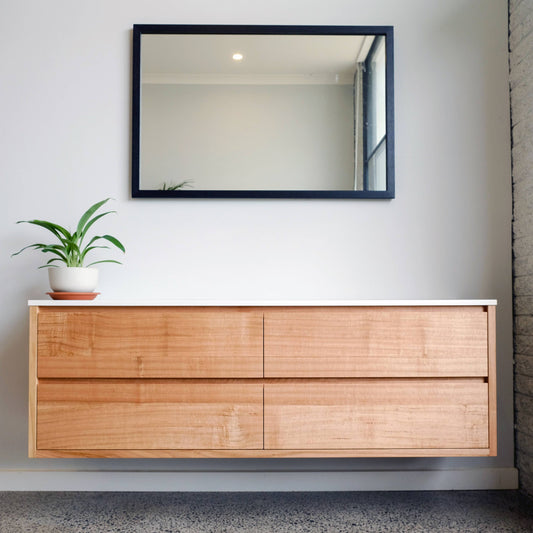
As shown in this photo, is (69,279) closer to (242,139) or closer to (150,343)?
(150,343)

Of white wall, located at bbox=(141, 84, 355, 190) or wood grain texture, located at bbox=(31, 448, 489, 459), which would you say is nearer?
wood grain texture, located at bbox=(31, 448, 489, 459)

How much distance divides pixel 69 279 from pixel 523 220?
1737mm

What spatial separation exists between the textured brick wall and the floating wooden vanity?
417 millimetres

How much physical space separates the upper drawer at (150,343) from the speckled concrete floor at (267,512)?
0.53 metres

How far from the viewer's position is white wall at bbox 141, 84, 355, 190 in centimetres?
218

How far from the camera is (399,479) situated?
6.94 ft

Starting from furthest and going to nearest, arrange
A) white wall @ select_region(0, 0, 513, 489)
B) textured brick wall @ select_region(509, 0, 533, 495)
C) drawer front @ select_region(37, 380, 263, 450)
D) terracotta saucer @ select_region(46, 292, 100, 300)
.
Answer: white wall @ select_region(0, 0, 513, 489)
textured brick wall @ select_region(509, 0, 533, 495)
terracotta saucer @ select_region(46, 292, 100, 300)
drawer front @ select_region(37, 380, 263, 450)

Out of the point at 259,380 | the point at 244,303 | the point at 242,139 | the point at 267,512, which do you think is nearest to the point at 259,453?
the point at 259,380

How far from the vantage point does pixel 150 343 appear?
1730 mm

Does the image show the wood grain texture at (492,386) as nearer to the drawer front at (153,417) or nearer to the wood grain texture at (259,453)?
the wood grain texture at (259,453)

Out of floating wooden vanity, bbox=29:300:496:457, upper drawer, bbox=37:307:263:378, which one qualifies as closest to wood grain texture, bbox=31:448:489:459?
floating wooden vanity, bbox=29:300:496:457

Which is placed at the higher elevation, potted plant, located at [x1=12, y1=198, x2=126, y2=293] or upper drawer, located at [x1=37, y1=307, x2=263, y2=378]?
potted plant, located at [x1=12, y1=198, x2=126, y2=293]

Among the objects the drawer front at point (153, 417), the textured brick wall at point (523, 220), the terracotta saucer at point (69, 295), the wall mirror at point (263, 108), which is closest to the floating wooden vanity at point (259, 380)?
the drawer front at point (153, 417)

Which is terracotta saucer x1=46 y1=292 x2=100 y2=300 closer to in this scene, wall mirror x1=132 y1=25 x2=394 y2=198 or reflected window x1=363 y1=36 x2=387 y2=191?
wall mirror x1=132 y1=25 x2=394 y2=198
